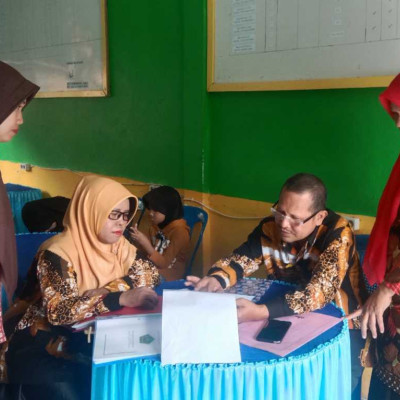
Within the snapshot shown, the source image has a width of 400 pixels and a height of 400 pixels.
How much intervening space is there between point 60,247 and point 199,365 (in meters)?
0.78

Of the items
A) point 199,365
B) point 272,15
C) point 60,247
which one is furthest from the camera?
point 272,15

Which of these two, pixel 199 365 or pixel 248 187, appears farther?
pixel 248 187

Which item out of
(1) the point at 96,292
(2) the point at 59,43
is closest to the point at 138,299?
(1) the point at 96,292

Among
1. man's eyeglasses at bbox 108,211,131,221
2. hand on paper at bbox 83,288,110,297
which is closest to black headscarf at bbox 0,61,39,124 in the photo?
man's eyeglasses at bbox 108,211,131,221

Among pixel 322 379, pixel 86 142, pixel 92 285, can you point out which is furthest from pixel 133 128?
pixel 322 379

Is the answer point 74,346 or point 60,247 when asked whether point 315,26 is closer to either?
point 60,247

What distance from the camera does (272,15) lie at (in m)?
2.70

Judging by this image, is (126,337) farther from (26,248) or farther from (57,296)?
(26,248)

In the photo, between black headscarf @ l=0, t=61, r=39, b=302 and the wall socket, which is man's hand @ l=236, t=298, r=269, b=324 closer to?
black headscarf @ l=0, t=61, r=39, b=302

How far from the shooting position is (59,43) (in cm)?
434

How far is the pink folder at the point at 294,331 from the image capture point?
1.53 meters

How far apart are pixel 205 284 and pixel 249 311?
355mm

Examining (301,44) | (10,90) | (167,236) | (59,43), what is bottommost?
(167,236)

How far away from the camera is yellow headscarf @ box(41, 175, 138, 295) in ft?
6.47
